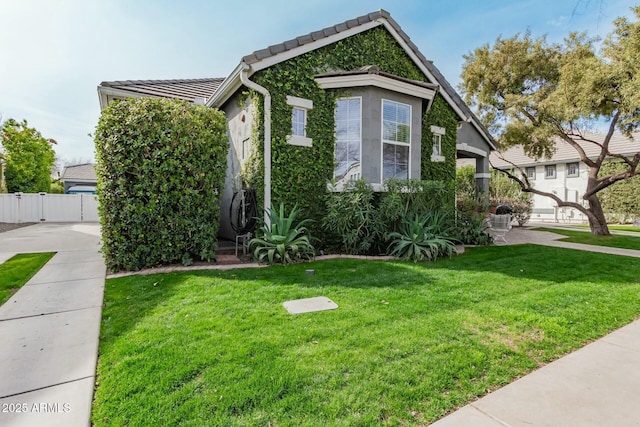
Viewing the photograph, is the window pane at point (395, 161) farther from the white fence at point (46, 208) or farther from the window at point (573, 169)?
the window at point (573, 169)

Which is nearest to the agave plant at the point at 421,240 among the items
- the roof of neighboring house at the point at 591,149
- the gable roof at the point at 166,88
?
the gable roof at the point at 166,88

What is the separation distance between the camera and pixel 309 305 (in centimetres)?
447

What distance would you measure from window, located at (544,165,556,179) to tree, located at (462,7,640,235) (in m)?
13.1

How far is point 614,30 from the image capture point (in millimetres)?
9984

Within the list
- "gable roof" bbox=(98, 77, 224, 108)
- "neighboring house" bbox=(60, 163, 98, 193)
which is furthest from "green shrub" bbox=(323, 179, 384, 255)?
"neighboring house" bbox=(60, 163, 98, 193)

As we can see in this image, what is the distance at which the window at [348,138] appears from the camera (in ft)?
28.6

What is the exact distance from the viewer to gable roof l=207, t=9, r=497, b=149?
799 centimetres

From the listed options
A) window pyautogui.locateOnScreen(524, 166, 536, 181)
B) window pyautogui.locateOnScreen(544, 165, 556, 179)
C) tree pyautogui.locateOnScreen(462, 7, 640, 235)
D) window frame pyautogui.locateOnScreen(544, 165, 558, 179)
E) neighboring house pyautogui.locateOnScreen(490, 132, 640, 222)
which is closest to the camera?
tree pyautogui.locateOnScreen(462, 7, 640, 235)

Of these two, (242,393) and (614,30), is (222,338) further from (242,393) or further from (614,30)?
(614,30)

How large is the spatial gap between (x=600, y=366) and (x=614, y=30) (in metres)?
11.8

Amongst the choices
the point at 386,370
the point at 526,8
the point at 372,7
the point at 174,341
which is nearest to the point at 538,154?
the point at 372,7

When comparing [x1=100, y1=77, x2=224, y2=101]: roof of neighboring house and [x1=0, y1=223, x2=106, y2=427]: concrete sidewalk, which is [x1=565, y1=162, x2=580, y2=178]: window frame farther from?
[x1=0, y1=223, x2=106, y2=427]: concrete sidewalk

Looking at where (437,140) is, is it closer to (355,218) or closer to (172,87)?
(355,218)

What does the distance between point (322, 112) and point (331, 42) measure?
2095 mm
